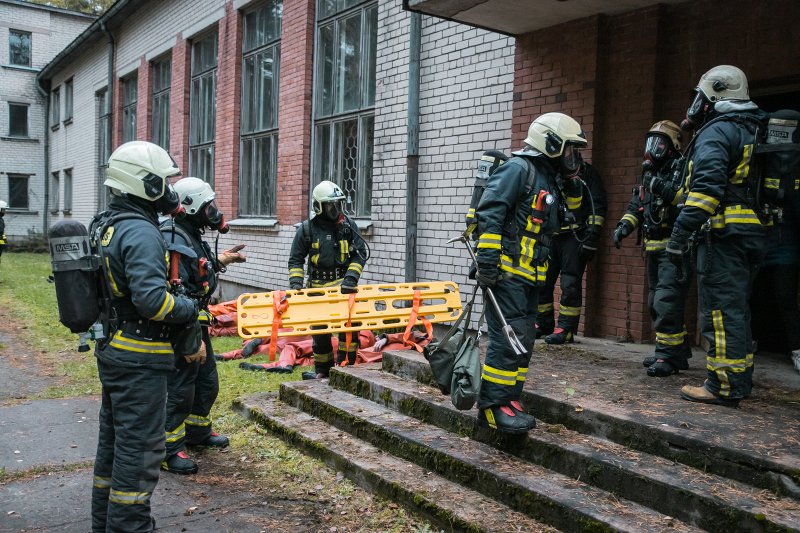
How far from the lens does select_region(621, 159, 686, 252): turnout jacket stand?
16.6 ft

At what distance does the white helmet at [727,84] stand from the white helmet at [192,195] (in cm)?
348

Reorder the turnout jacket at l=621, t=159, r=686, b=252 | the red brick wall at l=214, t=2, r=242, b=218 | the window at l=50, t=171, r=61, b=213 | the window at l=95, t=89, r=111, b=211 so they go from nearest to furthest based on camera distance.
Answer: the turnout jacket at l=621, t=159, r=686, b=252 < the red brick wall at l=214, t=2, r=242, b=218 < the window at l=95, t=89, r=111, b=211 < the window at l=50, t=171, r=61, b=213

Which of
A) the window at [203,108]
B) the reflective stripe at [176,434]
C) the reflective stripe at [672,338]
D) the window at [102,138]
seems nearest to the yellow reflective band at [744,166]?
the reflective stripe at [672,338]

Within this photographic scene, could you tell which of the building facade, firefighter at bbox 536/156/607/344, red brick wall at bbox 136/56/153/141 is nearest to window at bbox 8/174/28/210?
the building facade

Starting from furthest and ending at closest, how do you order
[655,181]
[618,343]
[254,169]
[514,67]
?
1. [254,169]
2. [514,67]
3. [618,343]
4. [655,181]

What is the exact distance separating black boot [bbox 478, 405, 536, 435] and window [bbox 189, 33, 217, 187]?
10.7m

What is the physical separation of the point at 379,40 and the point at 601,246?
4.23 meters

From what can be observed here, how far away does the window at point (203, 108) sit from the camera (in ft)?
45.6

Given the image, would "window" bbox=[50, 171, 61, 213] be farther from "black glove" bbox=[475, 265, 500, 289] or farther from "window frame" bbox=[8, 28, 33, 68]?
"black glove" bbox=[475, 265, 500, 289]

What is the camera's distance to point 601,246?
6.53 metres

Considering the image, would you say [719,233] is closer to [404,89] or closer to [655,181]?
[655,181]

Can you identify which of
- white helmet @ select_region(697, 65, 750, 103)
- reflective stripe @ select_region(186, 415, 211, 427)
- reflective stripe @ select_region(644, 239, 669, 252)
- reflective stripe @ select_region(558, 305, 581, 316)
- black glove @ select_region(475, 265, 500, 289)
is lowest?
reflective stripe @ select_region(186, 415, 211, 427)

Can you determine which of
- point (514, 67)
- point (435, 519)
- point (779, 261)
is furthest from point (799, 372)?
point (514, 67)

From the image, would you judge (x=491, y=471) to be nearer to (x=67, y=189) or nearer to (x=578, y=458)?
(x=578, y=458)
